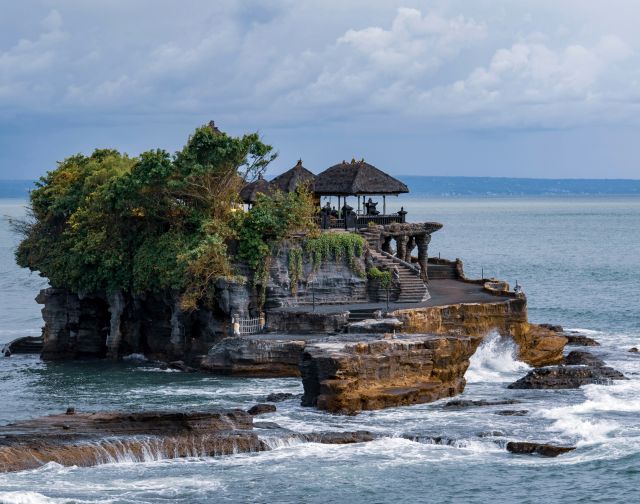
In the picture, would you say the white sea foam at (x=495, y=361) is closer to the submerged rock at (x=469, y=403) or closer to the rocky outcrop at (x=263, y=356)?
the submerged rock at (x=469, y=403)

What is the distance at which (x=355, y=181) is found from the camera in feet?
203

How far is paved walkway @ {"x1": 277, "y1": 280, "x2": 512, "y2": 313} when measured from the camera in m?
55.3

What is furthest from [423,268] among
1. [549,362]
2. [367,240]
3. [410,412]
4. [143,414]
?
[143,414]

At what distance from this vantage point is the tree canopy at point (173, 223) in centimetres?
5516

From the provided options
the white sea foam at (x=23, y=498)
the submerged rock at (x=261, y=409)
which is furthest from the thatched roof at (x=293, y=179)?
the white sea foam at (x=23, y=498)

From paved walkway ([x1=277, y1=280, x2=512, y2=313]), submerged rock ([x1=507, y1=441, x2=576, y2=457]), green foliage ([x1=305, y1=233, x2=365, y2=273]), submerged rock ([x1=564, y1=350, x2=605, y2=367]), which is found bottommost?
submerged rock ([x1=507, y1=441, x2=576, y2=457])

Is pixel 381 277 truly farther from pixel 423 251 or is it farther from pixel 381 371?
pixel 381 371

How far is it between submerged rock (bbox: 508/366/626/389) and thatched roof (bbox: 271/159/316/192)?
16.8 m

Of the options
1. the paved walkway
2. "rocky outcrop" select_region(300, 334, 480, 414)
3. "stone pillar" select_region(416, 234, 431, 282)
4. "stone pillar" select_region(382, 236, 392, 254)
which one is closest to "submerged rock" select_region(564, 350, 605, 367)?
the paved walkway

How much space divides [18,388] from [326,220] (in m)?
17.6

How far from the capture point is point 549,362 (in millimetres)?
56812

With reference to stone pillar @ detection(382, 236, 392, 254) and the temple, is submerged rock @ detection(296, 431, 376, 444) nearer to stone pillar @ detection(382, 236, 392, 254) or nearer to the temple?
the temple

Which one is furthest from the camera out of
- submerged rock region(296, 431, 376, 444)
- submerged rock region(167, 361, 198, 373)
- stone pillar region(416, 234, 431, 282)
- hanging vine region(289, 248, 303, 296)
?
stone pillar region(416, 234, 431, 282)

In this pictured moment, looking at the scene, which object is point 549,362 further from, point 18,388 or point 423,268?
point 18,388
